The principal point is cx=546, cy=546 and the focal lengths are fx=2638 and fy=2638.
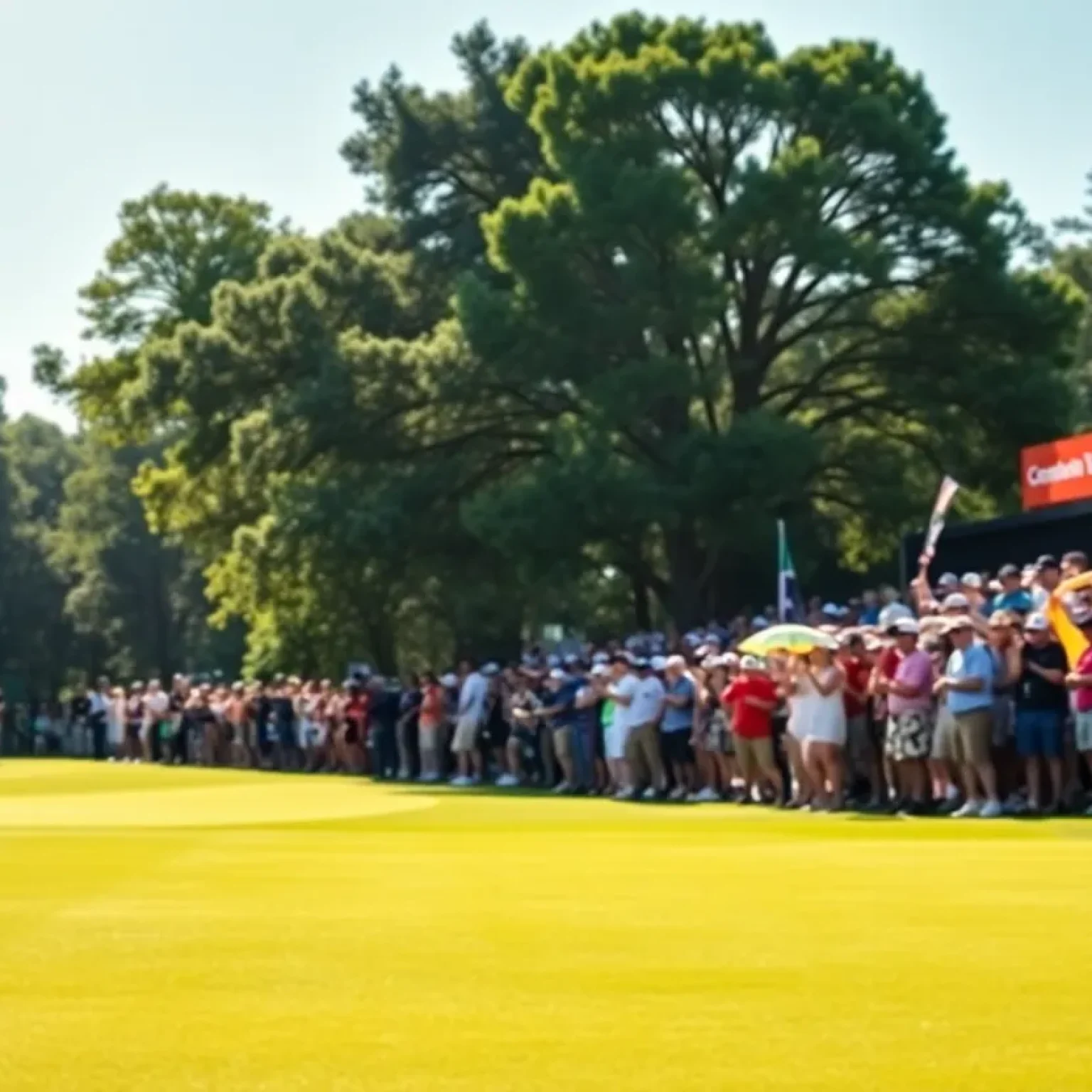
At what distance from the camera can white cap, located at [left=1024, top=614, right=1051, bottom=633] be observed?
927 inches

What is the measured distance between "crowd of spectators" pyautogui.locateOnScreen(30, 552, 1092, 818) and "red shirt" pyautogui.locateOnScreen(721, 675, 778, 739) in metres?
0.02

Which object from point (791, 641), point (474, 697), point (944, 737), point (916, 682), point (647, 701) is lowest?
point (944, 737)

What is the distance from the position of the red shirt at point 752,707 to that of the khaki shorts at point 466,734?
10028 mm

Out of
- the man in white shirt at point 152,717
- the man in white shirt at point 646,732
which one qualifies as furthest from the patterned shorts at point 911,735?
the man in white shirt at point 152,717

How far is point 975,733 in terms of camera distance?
79.2 feet

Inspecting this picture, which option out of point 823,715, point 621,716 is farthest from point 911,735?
point 621,716

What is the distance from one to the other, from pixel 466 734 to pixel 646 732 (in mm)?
6873

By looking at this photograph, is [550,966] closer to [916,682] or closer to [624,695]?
[916,682]

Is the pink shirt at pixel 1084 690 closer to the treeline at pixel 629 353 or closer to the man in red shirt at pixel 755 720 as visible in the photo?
the man in red shirt at pixel 755 720

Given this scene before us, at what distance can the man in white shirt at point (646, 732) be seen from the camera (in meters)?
31.5

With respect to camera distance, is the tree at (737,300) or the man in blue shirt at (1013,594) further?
the tree at (737,300)

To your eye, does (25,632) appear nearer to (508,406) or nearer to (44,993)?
(508,406)

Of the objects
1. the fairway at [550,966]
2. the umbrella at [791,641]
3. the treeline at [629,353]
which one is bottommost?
the fairway at [550,966]

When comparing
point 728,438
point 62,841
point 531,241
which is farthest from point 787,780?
point 531,241
